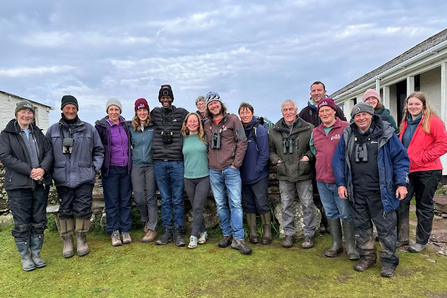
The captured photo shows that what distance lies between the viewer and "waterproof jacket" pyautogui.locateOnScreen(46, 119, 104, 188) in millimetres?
3973

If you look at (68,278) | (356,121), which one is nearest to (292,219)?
(356,121)

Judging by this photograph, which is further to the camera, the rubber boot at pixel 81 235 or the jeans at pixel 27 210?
the rubber boot at pixel 81 235

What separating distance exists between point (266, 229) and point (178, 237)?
131 centimetres

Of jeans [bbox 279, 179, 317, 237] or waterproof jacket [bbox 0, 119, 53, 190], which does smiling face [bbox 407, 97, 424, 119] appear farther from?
waterproof jacket [bbox 0, 119, 53, 190]

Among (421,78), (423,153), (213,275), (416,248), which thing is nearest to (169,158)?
(213,275)

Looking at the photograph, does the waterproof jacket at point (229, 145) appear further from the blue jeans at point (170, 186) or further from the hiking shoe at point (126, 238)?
the hiking shoe at point (126, 238)

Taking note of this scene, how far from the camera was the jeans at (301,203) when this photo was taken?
4266 millimetres

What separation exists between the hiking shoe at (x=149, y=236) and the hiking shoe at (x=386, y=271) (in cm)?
313

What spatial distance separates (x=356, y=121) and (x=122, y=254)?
348 centimetres

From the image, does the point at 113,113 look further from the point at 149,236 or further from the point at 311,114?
the point at 311,114

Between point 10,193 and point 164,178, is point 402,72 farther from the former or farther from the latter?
point 10,193

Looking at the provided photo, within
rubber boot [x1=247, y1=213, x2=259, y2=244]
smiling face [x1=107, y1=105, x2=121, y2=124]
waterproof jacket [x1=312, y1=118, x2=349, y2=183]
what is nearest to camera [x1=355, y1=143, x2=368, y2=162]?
waterproof jacket [x1=312, y1=118, x2=349, y2=183]

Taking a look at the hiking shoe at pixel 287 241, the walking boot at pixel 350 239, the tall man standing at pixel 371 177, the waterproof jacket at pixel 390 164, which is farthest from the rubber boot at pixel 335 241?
the waterproof jacket at pixel 390 164

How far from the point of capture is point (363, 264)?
3604 mm
